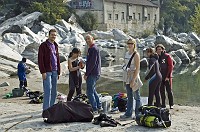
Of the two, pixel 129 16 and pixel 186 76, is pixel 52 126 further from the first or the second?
pixel 129 16

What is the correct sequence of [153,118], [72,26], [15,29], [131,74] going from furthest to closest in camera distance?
1. [72,26]
2. [15,29]
3. [131,74]
4. [153,118]

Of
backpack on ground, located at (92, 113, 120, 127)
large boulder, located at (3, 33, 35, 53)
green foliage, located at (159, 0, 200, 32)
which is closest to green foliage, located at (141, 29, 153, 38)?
green foliage, located at (159, 0, 200, 32)

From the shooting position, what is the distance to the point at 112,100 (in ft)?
32.7

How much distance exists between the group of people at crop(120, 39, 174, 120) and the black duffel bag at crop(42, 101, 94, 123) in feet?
2.96

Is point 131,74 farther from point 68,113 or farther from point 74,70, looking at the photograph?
point 74,70

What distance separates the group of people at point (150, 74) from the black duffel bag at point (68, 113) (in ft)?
2.96

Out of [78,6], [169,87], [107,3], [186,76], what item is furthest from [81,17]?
[169,87]

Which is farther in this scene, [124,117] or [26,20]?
[26,20]

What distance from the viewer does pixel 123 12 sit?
228 ft

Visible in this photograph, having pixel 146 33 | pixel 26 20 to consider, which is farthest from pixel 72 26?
pixel 146 33

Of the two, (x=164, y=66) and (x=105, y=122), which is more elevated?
(x=164, y=66)

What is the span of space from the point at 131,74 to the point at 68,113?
1547 millimetres

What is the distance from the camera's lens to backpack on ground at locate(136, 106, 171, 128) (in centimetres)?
754

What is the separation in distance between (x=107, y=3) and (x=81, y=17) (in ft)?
22.6
